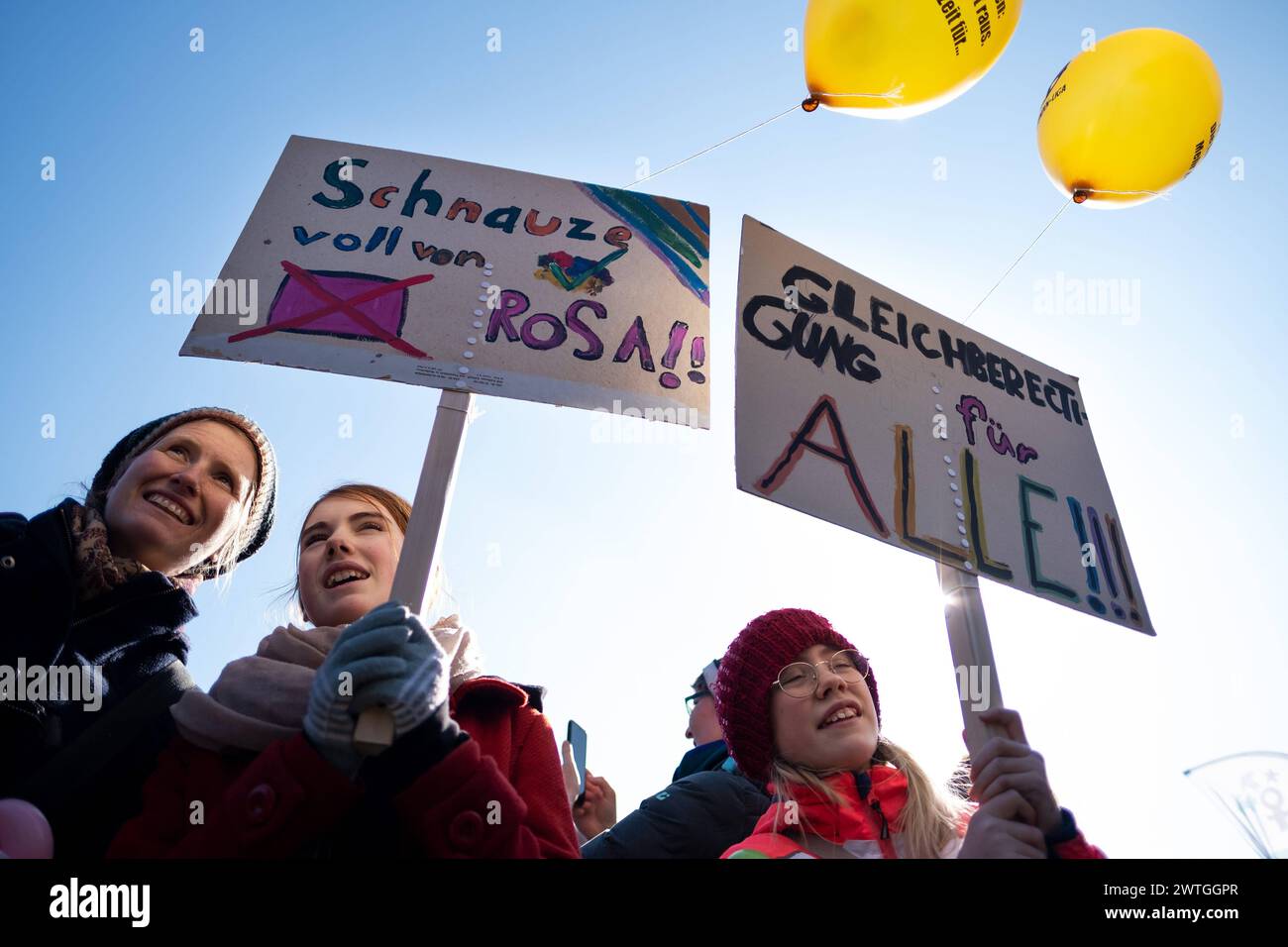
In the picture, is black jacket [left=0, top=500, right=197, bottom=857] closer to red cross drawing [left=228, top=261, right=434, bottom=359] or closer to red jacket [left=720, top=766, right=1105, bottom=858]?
red cross drawing [left=228, top=261, right=434, bottom=359]

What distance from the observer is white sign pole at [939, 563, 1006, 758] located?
2109 mm

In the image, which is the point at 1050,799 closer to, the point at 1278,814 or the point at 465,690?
the point at 1278,814

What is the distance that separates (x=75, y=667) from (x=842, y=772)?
187cm

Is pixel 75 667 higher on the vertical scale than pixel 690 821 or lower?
higher

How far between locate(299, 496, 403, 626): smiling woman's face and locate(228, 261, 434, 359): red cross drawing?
21.1 inches

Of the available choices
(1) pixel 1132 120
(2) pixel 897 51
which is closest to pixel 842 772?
(2) pixel 897 51

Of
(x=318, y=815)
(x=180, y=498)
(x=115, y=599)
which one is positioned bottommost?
(x=318, y=815)

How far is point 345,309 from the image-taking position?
2.49 meters

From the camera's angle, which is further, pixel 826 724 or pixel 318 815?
pixel 826 724

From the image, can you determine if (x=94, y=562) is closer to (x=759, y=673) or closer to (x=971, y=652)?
(x=759, y=673)

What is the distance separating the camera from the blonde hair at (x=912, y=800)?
229 cm

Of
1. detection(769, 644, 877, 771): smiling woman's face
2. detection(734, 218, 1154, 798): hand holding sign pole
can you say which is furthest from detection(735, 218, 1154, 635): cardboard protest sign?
detection(769, 644, 877, 771): smiling woman's face
